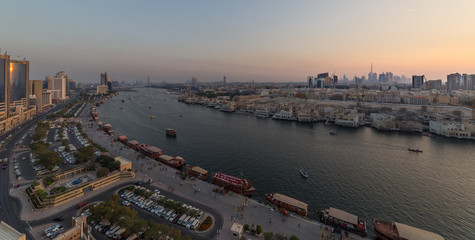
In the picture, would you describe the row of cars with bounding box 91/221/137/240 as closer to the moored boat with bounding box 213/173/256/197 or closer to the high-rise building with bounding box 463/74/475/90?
the moored boat with bounding box 213/173/256/197

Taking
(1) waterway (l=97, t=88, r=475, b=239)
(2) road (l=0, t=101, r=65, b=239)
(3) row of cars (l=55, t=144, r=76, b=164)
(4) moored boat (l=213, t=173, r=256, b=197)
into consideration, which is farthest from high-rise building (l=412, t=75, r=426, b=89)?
(2) road (l=0, t=101, r=65, b=239)

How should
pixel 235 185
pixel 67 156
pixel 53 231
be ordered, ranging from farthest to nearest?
1. pixel 67 156
2. pixel 235 185
3. pixel 53 231

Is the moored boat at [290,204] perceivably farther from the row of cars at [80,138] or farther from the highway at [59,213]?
the row of cars at [80,138]

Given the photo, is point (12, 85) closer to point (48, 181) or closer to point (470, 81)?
point (48, 181)

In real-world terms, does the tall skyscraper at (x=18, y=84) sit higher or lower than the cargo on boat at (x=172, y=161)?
higher

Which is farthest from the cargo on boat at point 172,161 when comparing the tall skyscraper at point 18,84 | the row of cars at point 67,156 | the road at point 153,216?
the tall skyscraper at point 18,84

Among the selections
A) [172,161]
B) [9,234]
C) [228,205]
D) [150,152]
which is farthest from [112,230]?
[150,152]
